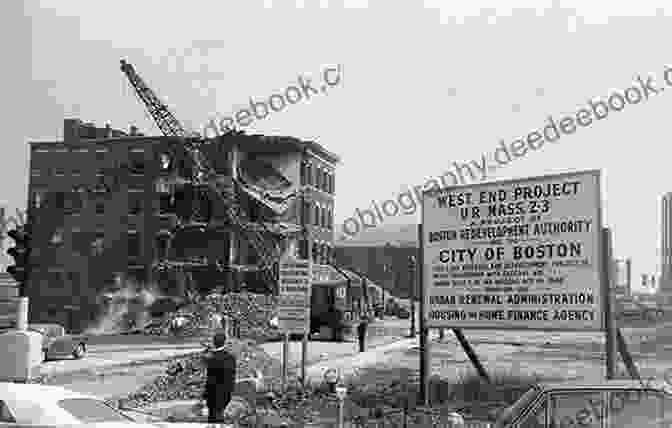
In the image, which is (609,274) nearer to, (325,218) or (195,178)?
(195,178)

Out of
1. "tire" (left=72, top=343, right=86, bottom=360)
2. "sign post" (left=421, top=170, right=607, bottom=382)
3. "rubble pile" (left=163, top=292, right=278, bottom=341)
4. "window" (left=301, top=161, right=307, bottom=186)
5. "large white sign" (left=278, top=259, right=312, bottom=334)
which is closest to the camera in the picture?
"sign post" (left=421, top=170, right=607, bottom=382)

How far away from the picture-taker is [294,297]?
14.9m

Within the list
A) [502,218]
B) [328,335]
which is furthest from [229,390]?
[328,335]

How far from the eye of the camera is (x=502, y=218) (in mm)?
12875

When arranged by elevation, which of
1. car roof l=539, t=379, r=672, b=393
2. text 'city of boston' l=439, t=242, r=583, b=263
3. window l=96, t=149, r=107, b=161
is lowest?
car roof l=539, t=379, r=672, b=393

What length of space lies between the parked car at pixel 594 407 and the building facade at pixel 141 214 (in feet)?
149

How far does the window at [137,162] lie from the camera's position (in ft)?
178

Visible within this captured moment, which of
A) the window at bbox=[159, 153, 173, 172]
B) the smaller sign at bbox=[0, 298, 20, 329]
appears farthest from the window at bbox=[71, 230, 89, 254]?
the smaller sign at bbox=[0, 298, 20, 329]

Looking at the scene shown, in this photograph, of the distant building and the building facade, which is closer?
the building facade

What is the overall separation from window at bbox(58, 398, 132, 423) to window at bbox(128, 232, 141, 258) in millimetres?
45801

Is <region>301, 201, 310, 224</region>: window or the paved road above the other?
<region>301, 201, 310, 224</region>: window

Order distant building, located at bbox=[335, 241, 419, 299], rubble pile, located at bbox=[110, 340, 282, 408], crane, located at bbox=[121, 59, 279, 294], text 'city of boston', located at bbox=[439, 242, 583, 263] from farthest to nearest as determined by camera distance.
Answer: distant building, located at bbox=[335, 241, 419, 299] → crane, located at bbox=[121, 59, 279, 294] → rubble pile, located at bbox=[110, 340, 282, 408] → text 'city of boston', located at bbox=[439, 242, 583, 263]

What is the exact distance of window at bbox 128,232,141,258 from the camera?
52787 mm

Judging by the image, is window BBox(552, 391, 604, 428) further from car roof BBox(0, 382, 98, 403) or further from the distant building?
the distant building
